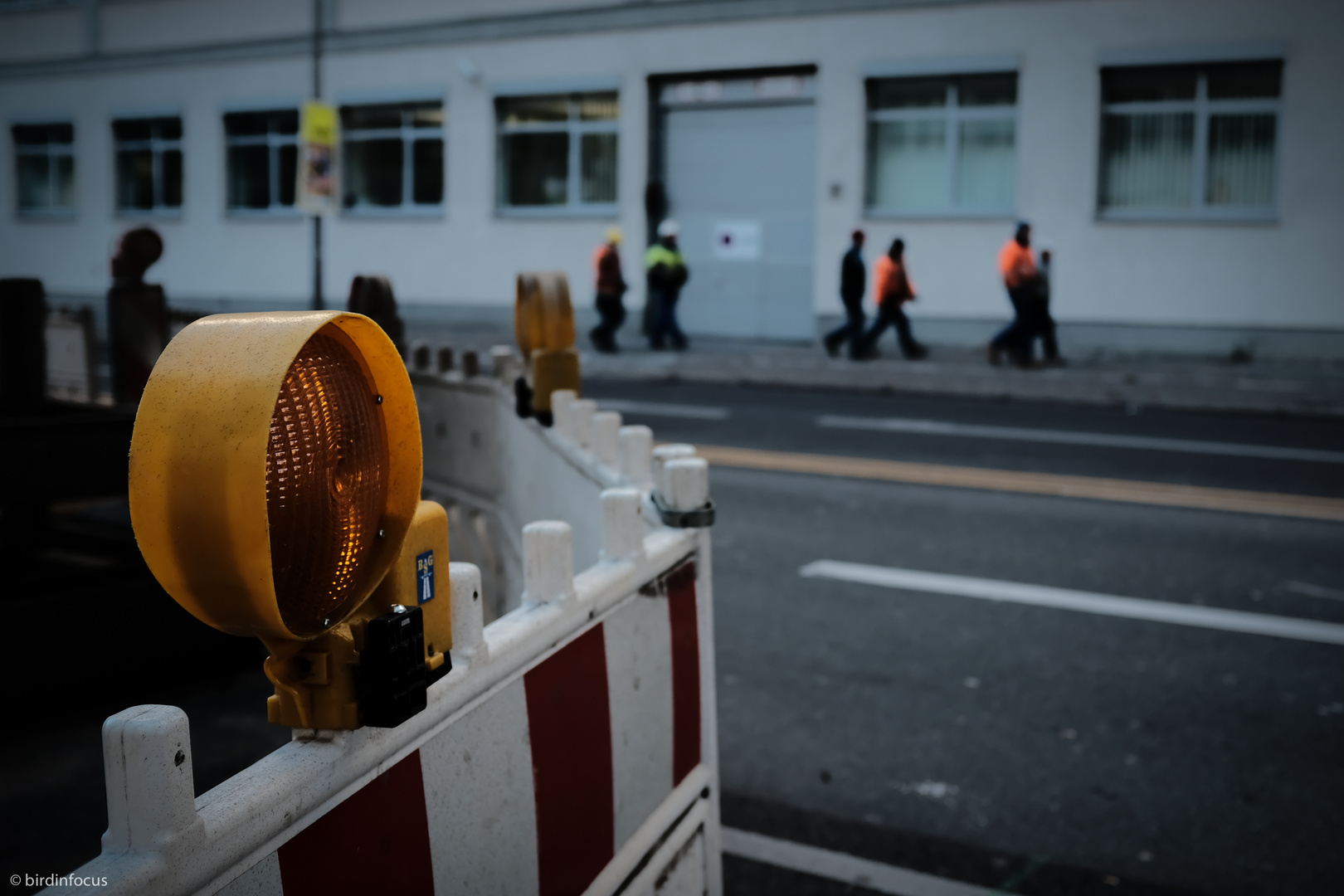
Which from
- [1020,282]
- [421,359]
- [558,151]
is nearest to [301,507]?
[421,359]

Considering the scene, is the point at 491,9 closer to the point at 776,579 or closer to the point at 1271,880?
the point at 776,579

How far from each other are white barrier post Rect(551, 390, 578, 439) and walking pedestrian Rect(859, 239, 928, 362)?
14.8 metres

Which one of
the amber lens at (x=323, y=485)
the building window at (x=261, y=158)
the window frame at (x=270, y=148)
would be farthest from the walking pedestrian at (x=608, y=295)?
the amber lens at (x=323, y=485)

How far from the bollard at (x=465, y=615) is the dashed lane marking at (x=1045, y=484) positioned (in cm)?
731

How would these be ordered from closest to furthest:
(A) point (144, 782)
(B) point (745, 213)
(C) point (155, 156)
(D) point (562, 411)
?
(A) point (144, 782)
(D) point (562, 411)
(B) point (745, 213)
(C) point (155, 156)

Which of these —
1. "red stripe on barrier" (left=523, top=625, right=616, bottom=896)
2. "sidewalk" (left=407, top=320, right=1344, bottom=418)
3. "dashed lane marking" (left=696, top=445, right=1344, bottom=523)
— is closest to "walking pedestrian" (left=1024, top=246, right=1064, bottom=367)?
"sidewalk" (left=407, top=320, right=1344, bottom=418)

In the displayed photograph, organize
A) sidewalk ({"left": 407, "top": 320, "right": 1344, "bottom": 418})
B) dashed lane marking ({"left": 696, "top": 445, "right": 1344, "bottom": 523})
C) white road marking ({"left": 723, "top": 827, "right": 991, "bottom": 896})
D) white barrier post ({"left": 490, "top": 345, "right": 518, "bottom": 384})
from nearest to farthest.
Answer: white road marking ({"left": 723, "top": 827, "right": 991, "bottom": 896}), white barrier post ({"left": 490, "top": 345, "right": 518, "bottom": 384}), dashed lane marking ({"left": 696, "top": 445, "right": 1344, "bottom": 523}), sidewalk ({"left": 407, "top": 320, "right": 1344, "bottom": 418})

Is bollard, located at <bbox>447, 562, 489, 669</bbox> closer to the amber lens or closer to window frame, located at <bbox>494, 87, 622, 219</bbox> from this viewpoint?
the amber lens

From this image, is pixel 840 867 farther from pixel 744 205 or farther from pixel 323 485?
pixel 744 205

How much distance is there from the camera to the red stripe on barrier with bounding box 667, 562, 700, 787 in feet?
7.94

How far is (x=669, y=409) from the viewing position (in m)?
13.4

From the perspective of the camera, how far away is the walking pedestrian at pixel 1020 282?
1691cm

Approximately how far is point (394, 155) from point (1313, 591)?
21.5 m

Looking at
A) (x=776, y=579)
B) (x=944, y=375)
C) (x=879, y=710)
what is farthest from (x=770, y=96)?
(x=879, y=710)
